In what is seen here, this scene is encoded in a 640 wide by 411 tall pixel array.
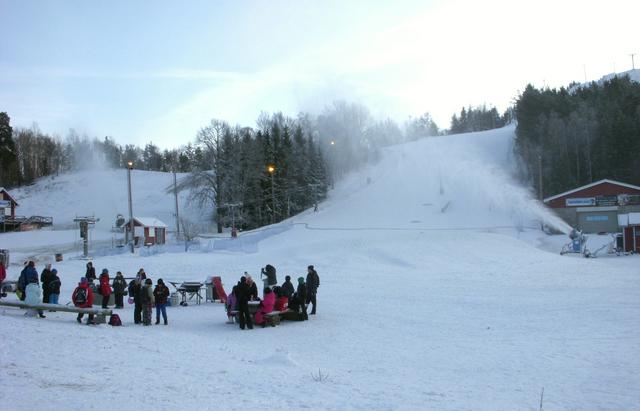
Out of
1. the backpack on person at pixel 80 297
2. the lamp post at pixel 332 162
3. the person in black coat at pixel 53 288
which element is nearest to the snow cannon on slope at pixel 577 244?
the backpack on person at pixel 80 297

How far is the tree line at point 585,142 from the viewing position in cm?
6134

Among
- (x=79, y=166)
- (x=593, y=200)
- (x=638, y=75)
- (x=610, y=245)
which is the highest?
(x=638, y=75)

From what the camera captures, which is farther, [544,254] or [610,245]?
[610,245]

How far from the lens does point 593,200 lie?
48.5m

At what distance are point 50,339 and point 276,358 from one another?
4.37m

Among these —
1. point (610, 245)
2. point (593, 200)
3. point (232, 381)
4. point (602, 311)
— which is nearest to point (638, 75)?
point (593, 200)

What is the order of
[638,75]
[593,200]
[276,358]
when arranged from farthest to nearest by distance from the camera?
[638,75]
[593,200]
[276,358]

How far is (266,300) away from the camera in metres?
14.8

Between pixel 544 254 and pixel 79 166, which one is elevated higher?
pixel 79 166

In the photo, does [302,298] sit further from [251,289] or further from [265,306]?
[251,289]

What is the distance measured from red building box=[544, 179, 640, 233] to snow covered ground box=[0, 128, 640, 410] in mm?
17758

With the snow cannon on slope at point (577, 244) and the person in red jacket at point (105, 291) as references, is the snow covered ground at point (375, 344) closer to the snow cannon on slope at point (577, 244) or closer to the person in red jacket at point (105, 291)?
Answer: the person in red jacket at point (105, 291)

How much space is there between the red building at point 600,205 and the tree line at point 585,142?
22.2ft

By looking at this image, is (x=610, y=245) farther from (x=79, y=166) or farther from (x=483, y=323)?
(x=79, y=166)
